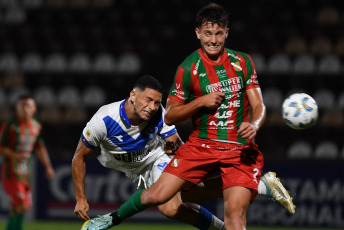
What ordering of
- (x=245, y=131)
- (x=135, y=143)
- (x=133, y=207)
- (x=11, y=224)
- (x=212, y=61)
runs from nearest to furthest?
(x=245, y=131)
(x=212, y=61)
(x=133, y=207)
(x=135, y=143)
(x=11, y=224)

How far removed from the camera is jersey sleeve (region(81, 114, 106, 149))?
5395mm

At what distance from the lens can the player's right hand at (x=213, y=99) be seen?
461 cm

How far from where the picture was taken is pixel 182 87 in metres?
4.84

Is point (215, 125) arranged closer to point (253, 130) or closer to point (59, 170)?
point (253, 130)

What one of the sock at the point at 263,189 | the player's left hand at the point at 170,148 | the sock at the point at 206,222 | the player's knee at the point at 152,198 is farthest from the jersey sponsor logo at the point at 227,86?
the sock at the point at 206,222

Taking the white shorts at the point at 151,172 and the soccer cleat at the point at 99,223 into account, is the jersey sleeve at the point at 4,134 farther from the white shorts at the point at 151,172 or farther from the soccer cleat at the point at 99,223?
the soccer cleat at the point at 99,223

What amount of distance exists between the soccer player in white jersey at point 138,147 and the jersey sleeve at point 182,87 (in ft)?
1.58

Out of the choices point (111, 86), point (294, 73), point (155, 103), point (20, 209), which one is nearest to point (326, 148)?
point (294, 73)

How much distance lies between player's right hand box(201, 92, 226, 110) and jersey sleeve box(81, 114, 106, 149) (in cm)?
113

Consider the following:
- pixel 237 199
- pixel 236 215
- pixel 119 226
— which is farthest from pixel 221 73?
pixel 119 226

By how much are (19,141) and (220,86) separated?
4.71 meters

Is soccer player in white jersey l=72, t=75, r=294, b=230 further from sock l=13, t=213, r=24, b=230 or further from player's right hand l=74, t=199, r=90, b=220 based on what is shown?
sock l=13, t=213, r=24, b=230

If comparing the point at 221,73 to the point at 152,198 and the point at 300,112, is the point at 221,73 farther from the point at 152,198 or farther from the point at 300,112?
the point at 152,198

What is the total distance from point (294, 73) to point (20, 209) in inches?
232
